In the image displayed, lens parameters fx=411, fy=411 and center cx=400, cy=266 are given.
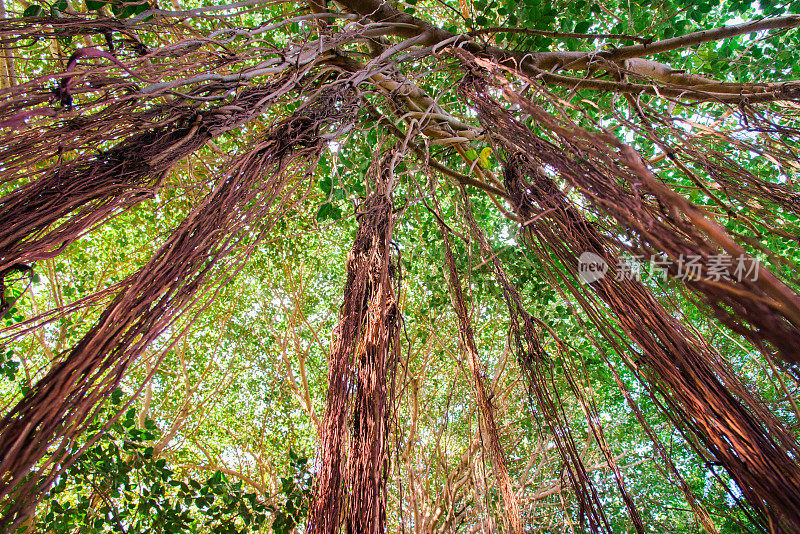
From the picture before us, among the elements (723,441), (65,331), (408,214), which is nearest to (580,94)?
(408,214)

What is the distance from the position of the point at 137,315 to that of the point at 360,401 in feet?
1.49

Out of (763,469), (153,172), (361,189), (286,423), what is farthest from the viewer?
(286,423)

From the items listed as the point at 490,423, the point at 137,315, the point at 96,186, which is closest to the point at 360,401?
the point at 137,315

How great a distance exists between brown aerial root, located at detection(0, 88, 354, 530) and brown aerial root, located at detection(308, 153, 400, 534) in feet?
0.95

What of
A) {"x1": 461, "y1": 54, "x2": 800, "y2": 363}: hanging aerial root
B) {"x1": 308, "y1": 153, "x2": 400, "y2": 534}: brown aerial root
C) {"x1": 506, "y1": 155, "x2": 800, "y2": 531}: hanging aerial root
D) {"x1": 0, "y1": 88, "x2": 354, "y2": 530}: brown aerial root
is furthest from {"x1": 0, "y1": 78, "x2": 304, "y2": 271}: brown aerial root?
{"x1": 506, "y1": 155, "x2": 800, "y2": 531}: hanging aerial root

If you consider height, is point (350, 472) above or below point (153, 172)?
below

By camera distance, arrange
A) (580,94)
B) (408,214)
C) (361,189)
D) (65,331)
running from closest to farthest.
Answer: (361,189), (580,94), (408,214), (65,331)

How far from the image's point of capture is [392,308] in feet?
3.51

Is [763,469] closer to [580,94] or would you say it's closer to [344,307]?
[344,307]

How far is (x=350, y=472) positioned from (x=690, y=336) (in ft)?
2.42

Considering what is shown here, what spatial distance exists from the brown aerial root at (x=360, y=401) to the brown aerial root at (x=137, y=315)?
291 mm

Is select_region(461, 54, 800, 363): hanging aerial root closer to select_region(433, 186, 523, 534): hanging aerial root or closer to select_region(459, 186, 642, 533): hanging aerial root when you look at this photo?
select_region(459, 186, 642, 533): hanging aerial root

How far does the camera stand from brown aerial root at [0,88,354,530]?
→ 0.49 m

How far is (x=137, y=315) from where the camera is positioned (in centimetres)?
70
